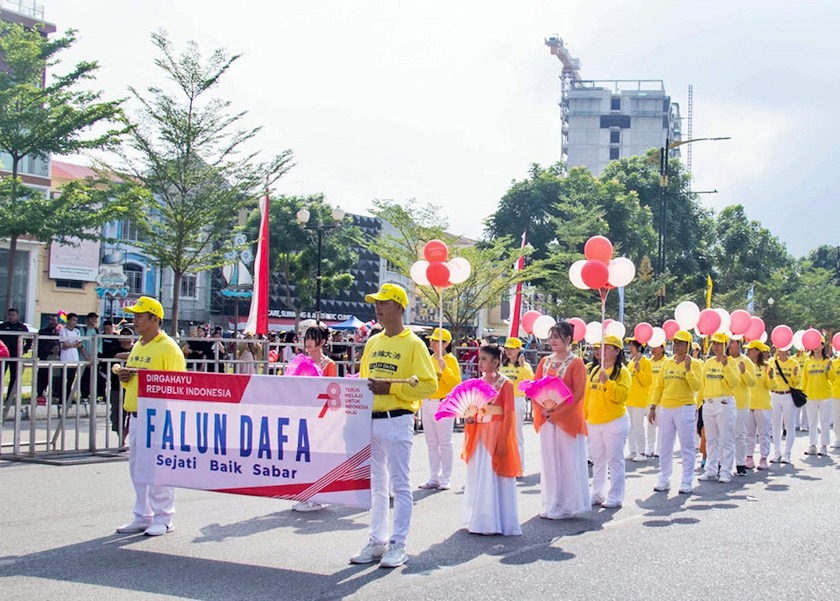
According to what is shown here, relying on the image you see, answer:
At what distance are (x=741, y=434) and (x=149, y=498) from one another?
9.03 meters

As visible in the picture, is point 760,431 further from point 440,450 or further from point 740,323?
point 440,450

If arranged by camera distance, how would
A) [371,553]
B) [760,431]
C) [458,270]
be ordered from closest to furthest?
[371,553], [458,270], [760,431]

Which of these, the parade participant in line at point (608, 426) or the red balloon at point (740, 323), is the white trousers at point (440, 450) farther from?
the red balloon at point (740, 323)

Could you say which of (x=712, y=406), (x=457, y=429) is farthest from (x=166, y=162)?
(x=712, y=406)

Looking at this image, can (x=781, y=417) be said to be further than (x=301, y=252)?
No

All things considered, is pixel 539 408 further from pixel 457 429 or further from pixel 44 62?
pixel 44 62

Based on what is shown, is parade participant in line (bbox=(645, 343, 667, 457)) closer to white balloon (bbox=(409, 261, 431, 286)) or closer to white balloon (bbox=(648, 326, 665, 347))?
white balloon (bbox=(648, 326, 665, 347))

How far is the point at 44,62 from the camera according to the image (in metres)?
22.8

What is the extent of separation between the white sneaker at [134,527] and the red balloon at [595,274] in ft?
19.8

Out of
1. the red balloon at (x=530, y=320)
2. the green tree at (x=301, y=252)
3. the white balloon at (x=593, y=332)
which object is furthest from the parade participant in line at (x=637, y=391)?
the green tree at (x=301, y=252)

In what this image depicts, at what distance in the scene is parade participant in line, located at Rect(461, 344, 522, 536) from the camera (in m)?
8.24

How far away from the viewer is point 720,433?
1255 centimetres

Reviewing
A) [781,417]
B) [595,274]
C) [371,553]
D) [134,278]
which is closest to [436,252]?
[595,274]

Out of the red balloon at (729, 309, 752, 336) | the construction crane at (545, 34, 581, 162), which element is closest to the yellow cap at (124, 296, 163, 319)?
the red balloon at (729, 309, 752, 336)
